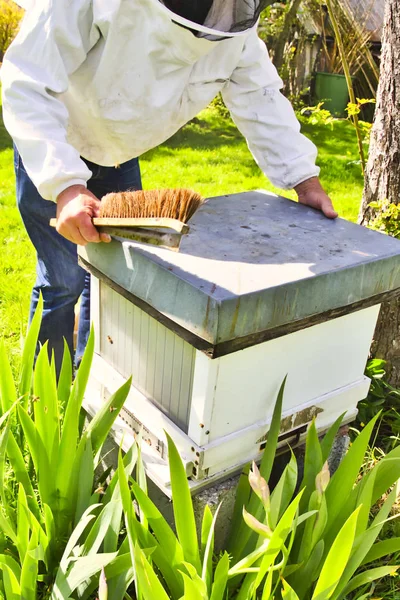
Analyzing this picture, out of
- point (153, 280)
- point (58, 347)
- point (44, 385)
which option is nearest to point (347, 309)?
point (153, 280)

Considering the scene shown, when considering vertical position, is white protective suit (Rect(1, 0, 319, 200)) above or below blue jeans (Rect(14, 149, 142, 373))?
above

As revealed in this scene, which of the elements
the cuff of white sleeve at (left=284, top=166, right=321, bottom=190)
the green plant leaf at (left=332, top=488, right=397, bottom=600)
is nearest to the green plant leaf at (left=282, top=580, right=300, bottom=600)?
the green plant leaf at (left=332, top=488, right=397, bottom=600)

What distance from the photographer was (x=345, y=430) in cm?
154

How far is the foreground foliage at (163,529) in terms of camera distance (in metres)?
0.98

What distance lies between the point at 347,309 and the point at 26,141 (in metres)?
0.76

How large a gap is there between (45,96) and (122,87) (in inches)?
10.1

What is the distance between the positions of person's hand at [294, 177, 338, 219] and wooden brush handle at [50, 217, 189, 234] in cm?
67

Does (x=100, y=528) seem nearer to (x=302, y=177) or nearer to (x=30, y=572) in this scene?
(x=30, y=572)

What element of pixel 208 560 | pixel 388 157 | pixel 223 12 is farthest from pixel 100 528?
pixel 388 157

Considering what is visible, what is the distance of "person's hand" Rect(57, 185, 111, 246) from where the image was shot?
1120 millimetres

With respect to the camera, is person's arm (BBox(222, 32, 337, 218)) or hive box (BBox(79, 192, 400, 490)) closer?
hive box (BBox(79, 192, 400, 490))

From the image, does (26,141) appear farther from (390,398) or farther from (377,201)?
(390,398)

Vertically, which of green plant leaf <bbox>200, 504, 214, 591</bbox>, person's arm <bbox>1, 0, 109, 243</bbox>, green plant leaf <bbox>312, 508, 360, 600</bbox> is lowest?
green plant leaf <bbox>200, 504, 214, 591</bbox>

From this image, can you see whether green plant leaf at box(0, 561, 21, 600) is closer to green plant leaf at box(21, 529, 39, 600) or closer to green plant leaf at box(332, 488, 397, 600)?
green plant leaf at box(21, 529, 39, 600)
